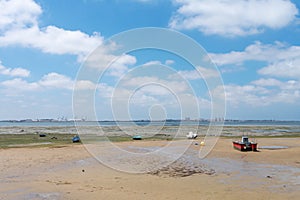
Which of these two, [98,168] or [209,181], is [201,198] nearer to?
[209,181]

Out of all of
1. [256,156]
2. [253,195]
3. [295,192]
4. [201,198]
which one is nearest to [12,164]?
[201,198]

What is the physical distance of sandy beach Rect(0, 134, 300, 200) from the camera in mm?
17766

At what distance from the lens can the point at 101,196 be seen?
1723cm

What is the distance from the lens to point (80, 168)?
27.2 metres

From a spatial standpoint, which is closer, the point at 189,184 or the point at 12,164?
the point at 189,184

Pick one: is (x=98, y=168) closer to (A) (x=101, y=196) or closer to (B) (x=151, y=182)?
(B) (x=151, y=182)

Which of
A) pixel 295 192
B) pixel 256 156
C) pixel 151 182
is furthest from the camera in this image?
pixel 256 156

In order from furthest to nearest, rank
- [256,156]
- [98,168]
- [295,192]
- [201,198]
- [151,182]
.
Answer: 1. [256,156]
2. [98,168]
3. [151,182]
4. [295,192]
5. [201,198]

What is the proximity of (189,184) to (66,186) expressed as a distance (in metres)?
7.40

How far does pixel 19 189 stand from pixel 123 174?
7.42 m

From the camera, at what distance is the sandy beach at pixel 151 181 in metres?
17.8

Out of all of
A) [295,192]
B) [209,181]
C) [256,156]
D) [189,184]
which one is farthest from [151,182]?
[256,156]

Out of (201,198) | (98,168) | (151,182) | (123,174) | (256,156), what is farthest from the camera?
(256,156)

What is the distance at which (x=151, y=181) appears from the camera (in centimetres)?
2139
